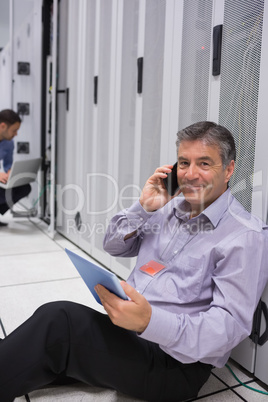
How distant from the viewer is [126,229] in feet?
5.45

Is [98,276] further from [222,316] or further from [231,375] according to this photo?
[231,375]

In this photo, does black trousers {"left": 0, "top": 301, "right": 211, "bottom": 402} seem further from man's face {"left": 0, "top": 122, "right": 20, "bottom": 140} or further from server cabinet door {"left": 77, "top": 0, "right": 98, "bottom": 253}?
man's face {"left": 0, "top": 122, "right": 20, "bottom": 140}

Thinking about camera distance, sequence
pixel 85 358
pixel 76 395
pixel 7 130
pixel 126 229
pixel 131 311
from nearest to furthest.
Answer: pixel 131 311
pixel 85 358
pixel 76 395
pixel 126 229
pixel 7 130

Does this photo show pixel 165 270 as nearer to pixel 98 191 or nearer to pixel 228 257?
pixel 228 257

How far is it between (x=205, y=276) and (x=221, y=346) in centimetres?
25

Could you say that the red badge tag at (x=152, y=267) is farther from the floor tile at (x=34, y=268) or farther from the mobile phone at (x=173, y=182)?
the floor tile at (x=34, y=268)

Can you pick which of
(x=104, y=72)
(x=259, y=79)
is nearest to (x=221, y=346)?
(x=259, y=79)

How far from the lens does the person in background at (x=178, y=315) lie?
1.20 metres

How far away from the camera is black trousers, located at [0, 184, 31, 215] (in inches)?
176

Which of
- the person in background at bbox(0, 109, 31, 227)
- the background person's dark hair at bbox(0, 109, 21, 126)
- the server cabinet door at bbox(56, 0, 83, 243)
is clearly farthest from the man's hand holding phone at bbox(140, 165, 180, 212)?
the background person's dark hair at bbox(0, 109, 21, 126)

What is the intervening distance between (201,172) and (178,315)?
507mm

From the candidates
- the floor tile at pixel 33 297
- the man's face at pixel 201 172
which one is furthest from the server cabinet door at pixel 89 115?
the man's face at pixel 201 172

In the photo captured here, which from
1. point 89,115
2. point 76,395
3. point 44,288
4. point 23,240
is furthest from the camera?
point 23,240

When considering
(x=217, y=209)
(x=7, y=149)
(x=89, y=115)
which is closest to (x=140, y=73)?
(x=89, y=115)
